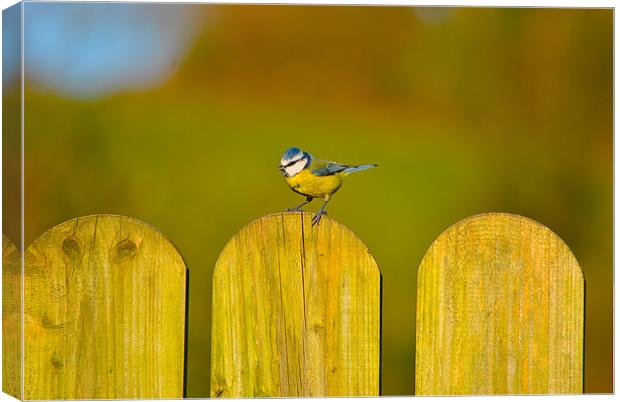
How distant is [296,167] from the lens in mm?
5250

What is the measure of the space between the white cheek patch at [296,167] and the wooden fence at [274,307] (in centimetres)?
48

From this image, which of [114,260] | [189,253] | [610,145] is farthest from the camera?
[189,253]

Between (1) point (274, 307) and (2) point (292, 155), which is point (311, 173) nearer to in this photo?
(2) point (292, 155)

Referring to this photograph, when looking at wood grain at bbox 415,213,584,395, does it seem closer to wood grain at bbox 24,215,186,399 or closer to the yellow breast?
the yellow breast

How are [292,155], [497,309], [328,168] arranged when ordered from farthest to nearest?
[328,168] → [292,155] → [497,309]

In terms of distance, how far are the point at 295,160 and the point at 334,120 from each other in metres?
0.32

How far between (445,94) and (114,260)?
1.51 metres

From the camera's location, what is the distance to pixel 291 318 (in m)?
4.90

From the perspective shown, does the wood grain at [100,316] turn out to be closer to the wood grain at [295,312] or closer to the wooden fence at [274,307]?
the wooden fence at [274,307]

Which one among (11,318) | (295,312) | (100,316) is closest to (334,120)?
(295,312)

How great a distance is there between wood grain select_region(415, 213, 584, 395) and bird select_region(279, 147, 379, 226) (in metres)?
0.60

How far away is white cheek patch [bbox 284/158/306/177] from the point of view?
5.25 m

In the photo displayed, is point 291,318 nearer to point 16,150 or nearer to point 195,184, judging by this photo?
point 195,184

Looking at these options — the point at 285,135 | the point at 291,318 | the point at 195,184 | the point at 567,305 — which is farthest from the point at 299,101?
the point at 567,305
